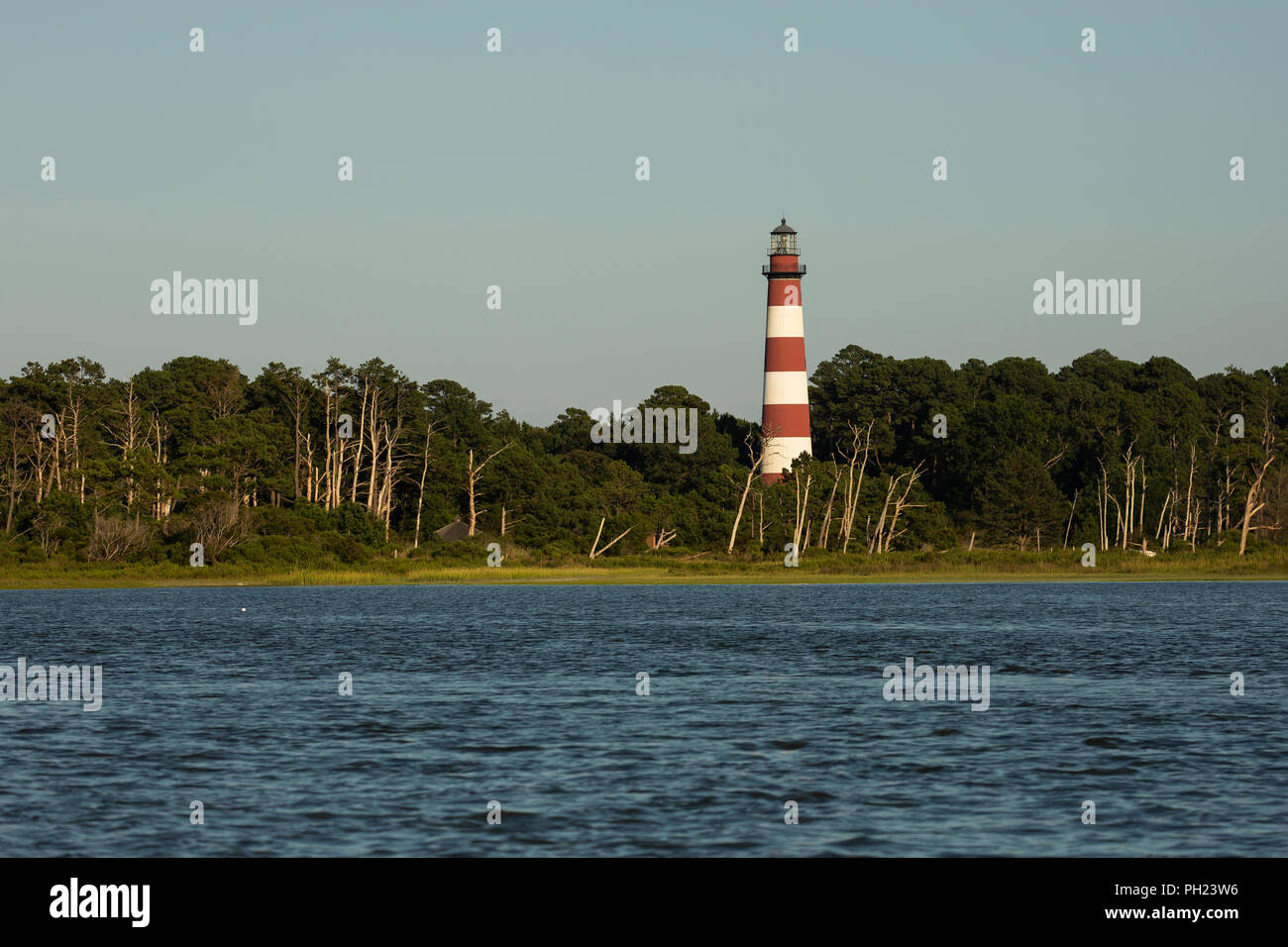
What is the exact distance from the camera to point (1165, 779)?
1009 inches

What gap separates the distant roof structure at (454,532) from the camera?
11394cm

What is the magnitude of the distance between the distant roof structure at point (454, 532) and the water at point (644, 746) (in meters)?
50.5

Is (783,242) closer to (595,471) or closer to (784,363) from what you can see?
(784,363)

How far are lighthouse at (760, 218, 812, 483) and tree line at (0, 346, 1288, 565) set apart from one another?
1.41 m

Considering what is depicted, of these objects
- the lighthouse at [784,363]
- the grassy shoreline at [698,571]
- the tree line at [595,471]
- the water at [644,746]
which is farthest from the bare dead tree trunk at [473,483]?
the water at [644,746]

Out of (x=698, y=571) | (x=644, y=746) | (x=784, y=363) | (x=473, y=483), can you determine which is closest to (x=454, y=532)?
(x=473, y=483)

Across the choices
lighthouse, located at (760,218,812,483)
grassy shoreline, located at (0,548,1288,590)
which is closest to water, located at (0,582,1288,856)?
grassy shoreline, located at (0,548,1288,590)

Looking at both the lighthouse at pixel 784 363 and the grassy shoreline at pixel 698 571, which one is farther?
the lighthouse at pixel 784 363

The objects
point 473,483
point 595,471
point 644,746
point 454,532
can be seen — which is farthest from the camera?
point 595,471

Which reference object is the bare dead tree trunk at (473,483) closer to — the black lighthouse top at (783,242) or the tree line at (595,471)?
the tree line at (595,471)

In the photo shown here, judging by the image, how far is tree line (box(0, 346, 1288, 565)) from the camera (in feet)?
339

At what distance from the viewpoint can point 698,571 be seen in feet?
341

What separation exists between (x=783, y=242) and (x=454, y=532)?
33.4 m

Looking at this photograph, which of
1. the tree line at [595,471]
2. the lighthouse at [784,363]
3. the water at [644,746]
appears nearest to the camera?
the water at [644,746]
